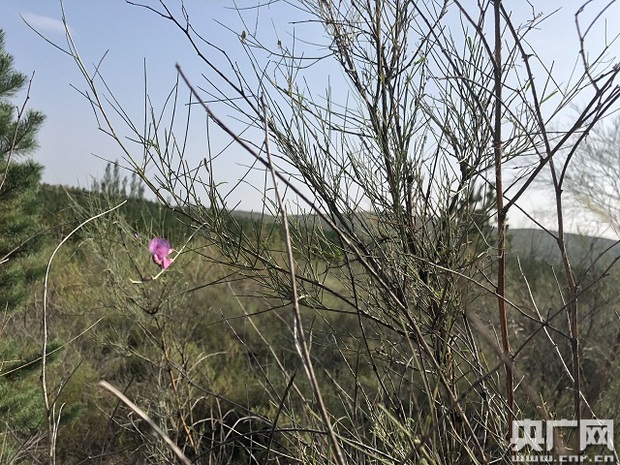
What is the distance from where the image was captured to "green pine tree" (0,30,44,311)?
→ 3721mm

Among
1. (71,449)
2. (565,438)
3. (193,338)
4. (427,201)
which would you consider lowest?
(71,449)

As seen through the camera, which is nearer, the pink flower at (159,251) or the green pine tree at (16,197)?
the pink flower at (159,251)

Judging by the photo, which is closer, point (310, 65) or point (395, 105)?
point (395, 105)

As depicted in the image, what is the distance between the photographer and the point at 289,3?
55.6 inches

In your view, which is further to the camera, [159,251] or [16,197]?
[16,197]

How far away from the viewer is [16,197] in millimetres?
3949

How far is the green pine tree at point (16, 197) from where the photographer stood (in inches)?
→ 146

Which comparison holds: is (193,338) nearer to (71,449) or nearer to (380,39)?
(71,449)

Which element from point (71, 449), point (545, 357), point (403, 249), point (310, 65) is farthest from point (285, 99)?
point (71, 449)

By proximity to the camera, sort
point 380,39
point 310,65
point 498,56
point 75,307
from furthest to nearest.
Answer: point 75,307 → point 310,65 → point 380,39 → point 498,56

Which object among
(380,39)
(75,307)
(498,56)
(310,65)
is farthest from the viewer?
(75,307)

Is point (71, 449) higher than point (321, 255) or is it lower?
lower

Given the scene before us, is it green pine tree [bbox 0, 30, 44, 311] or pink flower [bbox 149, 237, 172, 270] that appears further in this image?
green pine tree [bbox 0, 30, 44, 311]

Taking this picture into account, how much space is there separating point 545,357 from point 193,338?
341cm
